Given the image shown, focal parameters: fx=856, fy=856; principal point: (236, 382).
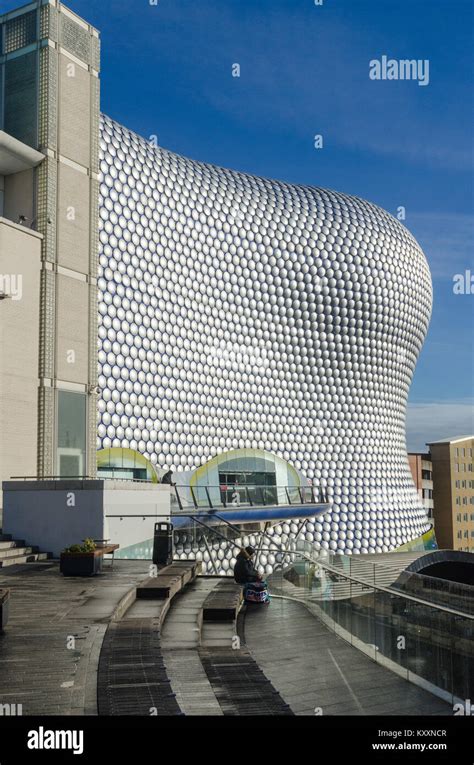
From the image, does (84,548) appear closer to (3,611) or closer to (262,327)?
(3,611)

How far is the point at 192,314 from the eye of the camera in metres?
51.1

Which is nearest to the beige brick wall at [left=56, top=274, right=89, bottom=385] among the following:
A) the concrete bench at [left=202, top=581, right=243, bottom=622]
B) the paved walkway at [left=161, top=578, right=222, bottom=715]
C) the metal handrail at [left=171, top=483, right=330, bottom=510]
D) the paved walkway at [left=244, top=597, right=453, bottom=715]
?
the metal handrail at [left=171, top=483, right=330, bottom=510]

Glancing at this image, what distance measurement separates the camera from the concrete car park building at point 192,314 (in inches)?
978

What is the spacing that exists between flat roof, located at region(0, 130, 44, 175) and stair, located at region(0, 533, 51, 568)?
431 inches

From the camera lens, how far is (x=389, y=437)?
219 feet

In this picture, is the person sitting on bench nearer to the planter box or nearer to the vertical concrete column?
the planter box

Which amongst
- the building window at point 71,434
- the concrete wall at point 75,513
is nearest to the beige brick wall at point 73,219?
the building window at point 71,434

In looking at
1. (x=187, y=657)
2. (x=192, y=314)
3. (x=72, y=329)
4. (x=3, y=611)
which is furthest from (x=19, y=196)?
(x=192, y=314)

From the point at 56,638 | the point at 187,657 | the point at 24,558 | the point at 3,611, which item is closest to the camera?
the point at 187,657

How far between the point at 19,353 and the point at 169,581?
11845mm

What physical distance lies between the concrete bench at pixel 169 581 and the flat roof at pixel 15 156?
1301cm

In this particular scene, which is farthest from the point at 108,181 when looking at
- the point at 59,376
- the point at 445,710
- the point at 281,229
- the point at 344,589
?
the point at 445,710

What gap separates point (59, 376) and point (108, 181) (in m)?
22.6

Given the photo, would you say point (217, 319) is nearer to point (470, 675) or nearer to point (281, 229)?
point (281, 229)
